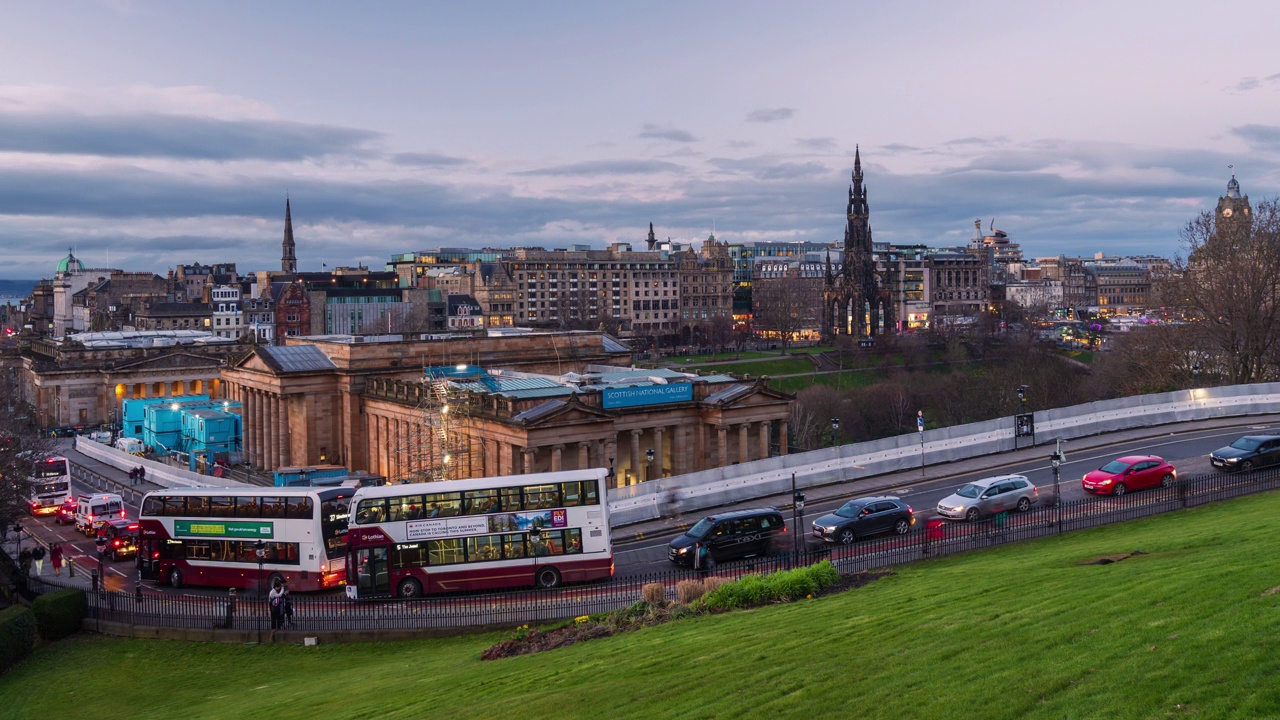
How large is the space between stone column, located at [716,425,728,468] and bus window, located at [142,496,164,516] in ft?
102

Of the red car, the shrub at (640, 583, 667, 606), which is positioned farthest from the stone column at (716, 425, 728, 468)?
the shrub at (640, 583, 667, 606)

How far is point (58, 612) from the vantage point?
36.2 metres

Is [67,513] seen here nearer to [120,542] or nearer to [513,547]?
[120,542]

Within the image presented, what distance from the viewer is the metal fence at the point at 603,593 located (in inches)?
1241

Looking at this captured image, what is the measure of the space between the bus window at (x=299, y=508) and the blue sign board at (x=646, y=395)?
21307 millimetres

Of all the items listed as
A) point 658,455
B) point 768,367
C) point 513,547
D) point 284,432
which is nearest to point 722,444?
point 658,455

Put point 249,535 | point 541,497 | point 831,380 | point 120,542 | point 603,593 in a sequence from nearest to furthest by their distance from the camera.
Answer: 1. point 603,593
2. point 541,497
3. point 249,535
4. point 120,542
5. point 831,380

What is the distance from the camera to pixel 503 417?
5519 centimetres

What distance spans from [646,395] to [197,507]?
2591 cm

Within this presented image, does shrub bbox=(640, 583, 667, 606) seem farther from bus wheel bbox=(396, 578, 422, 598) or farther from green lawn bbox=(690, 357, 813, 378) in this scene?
green lawn bbox=(690, 357, 813, 378)

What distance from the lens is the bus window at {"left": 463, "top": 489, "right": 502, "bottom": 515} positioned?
3562cm

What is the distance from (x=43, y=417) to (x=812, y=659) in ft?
401

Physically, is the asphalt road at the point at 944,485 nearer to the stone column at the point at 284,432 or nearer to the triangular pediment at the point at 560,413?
the triangular pediment at the point at 560,413

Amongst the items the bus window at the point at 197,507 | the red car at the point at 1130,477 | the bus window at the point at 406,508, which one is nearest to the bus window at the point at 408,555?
the bus window at the point at 406,508
